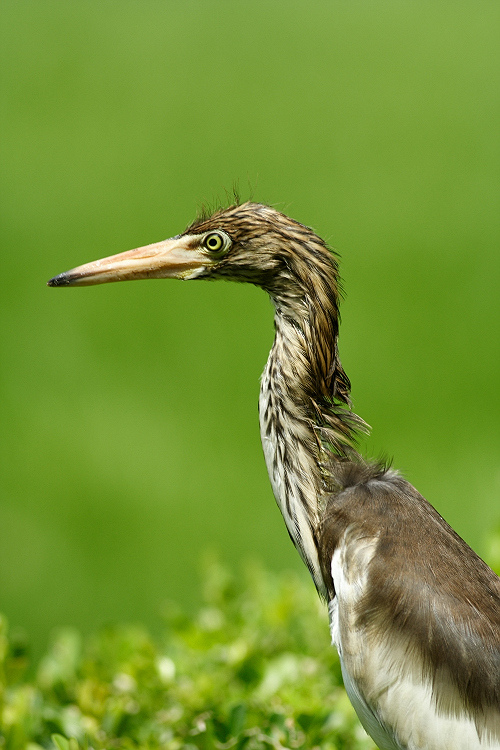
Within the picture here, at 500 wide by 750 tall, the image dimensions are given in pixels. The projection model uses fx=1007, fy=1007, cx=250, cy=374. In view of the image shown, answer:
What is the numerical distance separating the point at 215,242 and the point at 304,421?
612mm

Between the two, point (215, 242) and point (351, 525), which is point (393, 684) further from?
point (215, 242)

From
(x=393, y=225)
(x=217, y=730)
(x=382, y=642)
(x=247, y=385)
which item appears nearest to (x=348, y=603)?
(x=382, y=642)

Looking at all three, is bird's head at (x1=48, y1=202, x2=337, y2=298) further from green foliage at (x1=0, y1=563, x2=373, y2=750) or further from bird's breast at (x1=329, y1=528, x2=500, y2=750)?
green foliage at (x1=0, y1=563, x2=373, y2=750)

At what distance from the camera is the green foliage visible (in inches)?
130

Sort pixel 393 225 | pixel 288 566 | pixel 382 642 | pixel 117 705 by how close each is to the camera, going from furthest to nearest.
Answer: pixel 393 225, pixel 288 566, pixel 117 705, pixel 382 642

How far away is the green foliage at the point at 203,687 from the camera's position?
130 inches

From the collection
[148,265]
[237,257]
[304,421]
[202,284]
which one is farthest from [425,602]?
[202,284]

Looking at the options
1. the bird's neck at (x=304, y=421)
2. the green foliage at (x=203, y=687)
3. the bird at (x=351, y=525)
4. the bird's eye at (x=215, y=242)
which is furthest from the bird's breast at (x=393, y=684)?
the bird's eye at (x=215, y=242)

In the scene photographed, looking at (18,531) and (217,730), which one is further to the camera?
(18,531)

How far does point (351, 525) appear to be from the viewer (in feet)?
9.65

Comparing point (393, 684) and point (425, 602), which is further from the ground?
point (425, 602)

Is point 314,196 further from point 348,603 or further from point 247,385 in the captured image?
point 348,603

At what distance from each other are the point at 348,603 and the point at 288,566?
3.77m

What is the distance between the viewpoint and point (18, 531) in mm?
6828
